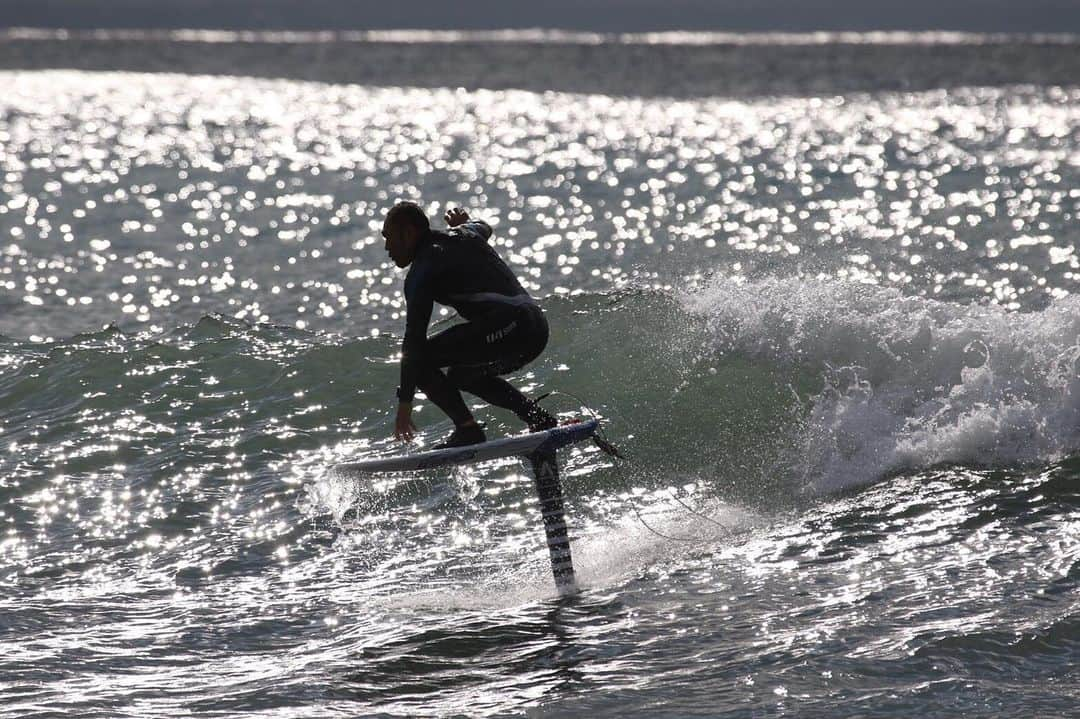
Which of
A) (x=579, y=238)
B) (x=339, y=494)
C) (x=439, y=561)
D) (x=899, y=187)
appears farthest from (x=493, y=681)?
(x=899, y=187)

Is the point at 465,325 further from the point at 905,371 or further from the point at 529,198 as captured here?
the point at 529,198

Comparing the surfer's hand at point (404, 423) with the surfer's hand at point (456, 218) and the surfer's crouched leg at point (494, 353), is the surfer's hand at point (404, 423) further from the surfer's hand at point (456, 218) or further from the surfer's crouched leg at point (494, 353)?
the surfer's hand at point (456, 218)

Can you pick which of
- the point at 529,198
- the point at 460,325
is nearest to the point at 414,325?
the point at 460,325

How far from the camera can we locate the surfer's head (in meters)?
8.45

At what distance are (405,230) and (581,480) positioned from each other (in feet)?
11.0

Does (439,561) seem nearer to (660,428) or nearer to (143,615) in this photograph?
(143,615)

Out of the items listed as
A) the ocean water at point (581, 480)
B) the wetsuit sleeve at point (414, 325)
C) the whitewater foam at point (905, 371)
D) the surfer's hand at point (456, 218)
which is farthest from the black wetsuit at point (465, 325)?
the whitewater foam at point (905, 371)

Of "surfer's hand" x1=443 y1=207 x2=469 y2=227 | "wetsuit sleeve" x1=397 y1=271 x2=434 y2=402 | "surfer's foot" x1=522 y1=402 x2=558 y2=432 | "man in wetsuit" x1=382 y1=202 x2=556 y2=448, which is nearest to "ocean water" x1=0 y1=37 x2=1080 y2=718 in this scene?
"surfer's foot" x1=522 y1=402 x2=558 y2=432

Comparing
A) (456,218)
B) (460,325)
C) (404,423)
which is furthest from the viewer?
(456,218)

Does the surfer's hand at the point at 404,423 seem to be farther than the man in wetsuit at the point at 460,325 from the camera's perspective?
No

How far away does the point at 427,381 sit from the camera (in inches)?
336

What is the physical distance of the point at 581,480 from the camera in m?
11.1

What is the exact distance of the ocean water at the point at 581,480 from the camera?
7762mm

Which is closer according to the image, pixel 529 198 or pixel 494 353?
pixel 494 353
